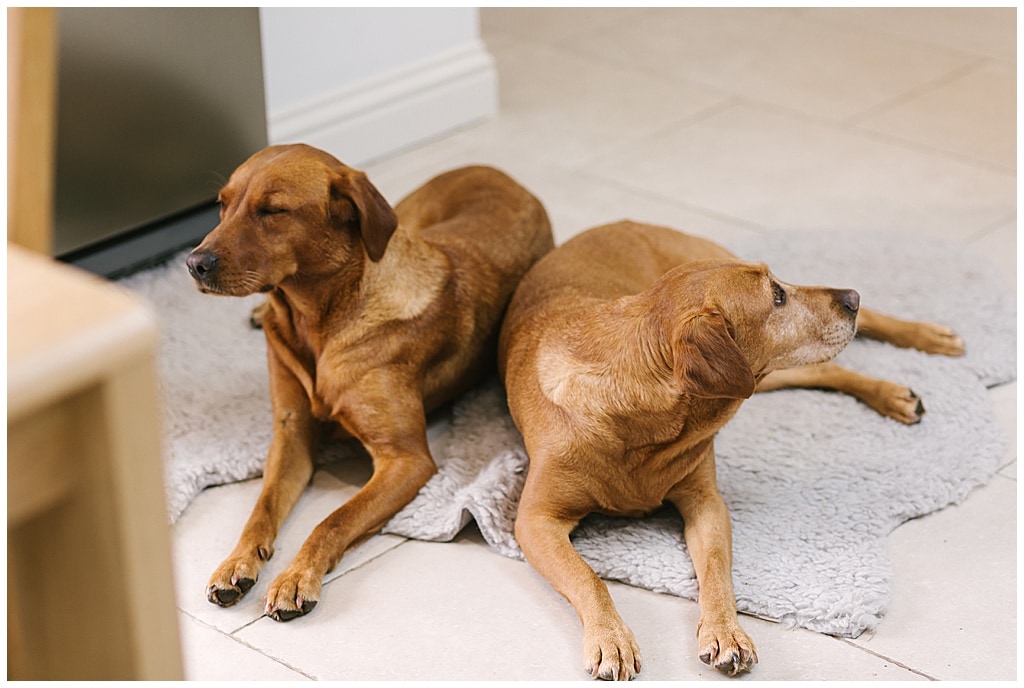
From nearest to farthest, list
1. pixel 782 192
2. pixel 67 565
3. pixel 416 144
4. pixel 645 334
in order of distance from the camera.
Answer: pixel 67 565 < pixel 645 334 < pixel 782 192 < pixel 416 144

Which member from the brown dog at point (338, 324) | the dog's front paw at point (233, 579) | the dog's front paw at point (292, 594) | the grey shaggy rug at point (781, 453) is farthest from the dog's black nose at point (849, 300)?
the dog's front paw at point (233, 579)

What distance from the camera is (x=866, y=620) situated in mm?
2043

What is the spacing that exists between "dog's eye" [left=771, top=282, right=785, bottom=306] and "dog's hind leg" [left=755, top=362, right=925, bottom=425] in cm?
55

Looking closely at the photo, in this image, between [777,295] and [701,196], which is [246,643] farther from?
[701,196]

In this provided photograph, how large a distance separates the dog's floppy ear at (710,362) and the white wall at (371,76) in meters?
2.07

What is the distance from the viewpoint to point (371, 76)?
3922 millimetres

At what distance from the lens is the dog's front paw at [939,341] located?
2.85m

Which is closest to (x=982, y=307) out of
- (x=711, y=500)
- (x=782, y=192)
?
(x=782, y=192)

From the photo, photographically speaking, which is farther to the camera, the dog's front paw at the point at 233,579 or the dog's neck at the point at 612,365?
the dog's front paw at the point at 233,579

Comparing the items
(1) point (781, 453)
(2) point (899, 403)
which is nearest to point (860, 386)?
(2) point (899, 403)

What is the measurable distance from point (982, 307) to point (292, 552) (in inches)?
70.9

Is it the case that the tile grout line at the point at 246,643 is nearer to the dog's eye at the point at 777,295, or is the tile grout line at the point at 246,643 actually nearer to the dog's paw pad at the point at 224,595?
the dog's paw pad at the point at 224,595

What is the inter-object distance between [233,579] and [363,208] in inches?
27.6

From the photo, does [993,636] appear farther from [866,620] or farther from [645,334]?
[645,334]
